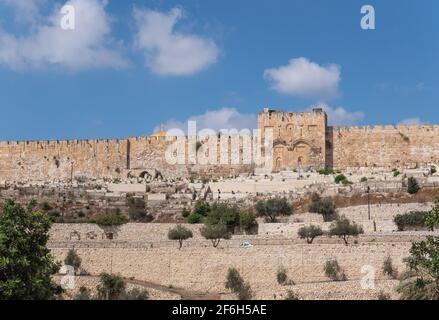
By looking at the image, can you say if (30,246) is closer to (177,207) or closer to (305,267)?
(305,267)

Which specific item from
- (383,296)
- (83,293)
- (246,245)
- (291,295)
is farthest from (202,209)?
(383,296)

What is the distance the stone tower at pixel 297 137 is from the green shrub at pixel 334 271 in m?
18.6

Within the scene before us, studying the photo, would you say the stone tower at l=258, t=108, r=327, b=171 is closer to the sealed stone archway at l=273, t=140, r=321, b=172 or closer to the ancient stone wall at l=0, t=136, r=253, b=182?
the sealed stone archway at l=273, t=140, r=321, b=172

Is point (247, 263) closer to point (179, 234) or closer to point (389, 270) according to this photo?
point (179, 234)

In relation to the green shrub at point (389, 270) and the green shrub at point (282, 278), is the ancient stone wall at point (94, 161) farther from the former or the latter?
the green shrub at point (389, 270)

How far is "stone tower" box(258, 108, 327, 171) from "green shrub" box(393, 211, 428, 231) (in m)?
14.1

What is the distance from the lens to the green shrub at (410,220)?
2866 centimetres

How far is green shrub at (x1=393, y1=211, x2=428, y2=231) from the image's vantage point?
28.7m

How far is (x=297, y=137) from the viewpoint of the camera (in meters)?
43.7

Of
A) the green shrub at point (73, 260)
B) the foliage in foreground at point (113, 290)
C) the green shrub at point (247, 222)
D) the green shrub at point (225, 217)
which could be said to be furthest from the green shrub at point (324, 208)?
the foliage in foreground at point (113, 290)

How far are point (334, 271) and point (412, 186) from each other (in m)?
11.0

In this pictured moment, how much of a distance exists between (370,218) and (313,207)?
248 centimetres

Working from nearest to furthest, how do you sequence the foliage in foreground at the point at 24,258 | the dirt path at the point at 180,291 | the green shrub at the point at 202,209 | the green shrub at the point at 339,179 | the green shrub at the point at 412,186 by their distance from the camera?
the foliage in foreground at the point at 24,258 → the dirt path at the point at 180,291 → the green shrub at the point at 202,209 → the green shrub at the point at 412,186 → the green shrub at the point at 339,179

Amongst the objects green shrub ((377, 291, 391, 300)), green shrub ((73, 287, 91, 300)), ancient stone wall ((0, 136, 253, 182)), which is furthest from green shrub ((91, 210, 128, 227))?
ancient stone wall ((0, 136, 253, 182))
